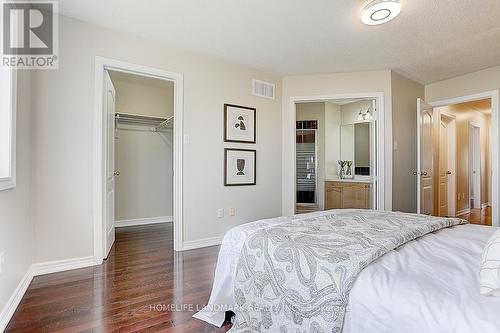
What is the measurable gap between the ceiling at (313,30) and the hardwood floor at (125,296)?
235 cm

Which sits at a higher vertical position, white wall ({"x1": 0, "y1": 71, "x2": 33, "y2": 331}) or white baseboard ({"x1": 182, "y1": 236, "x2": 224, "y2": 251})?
white wall ({"x1": 0, "y1": 71, "x2": 33, "y2": 331})

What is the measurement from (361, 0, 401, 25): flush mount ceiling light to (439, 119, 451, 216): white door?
3990mm

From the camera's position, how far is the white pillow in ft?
2.82

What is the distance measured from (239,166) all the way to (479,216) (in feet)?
16.8

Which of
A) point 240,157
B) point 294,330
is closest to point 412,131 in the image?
point 240,157

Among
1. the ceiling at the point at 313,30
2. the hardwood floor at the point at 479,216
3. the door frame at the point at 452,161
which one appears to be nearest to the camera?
the ceiling at the point at 313,30

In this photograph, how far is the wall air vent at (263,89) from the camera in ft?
12.9

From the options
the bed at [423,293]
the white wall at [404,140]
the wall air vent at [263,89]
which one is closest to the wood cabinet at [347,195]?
the white wall at [404,140]

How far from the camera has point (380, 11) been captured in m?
2.40

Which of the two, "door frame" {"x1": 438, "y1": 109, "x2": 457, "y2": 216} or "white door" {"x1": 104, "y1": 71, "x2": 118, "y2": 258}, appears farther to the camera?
"door frame" {"x1": 438, "y1": 109, "x2": 457, "y2": 216}

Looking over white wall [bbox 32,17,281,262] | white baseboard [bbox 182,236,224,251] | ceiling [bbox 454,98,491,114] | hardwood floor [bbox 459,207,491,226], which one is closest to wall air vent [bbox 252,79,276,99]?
white wall [bbox 32,17,281,262]

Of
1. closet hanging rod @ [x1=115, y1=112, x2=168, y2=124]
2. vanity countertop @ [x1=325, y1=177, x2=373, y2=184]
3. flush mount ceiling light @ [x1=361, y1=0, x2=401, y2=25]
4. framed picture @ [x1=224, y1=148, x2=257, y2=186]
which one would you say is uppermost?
flush mount ceiling light @ [x1=361, y1=0, x2=401, y2=25]

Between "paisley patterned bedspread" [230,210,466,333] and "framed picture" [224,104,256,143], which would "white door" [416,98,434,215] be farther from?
"paisley patterned bedspread" [230,210,466,333]

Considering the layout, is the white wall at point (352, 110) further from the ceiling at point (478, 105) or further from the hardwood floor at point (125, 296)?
the hardwood floor at point (125, 296)
